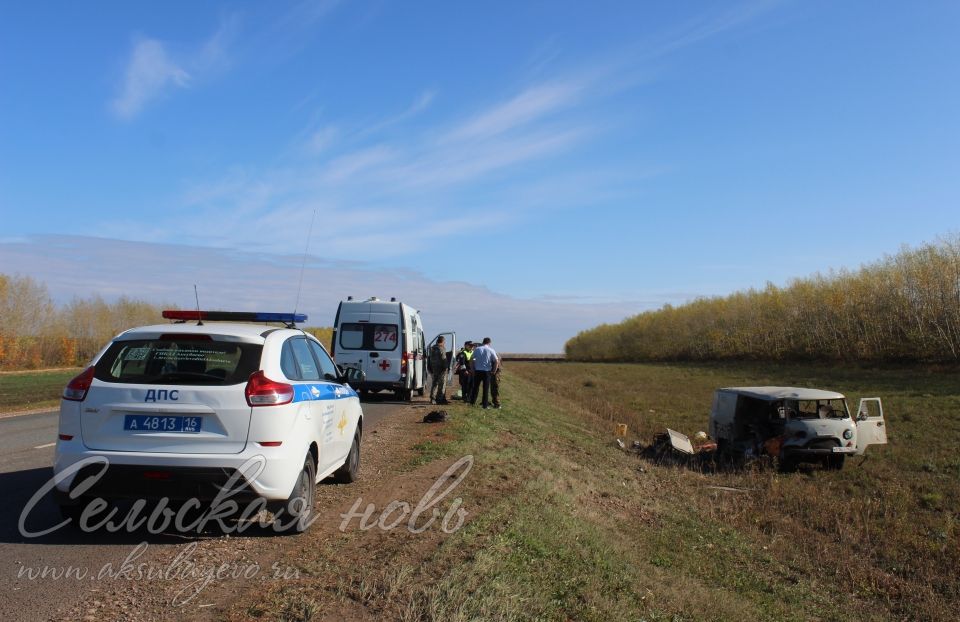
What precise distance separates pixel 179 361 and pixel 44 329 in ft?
203

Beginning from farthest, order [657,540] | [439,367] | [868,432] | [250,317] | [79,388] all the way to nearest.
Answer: [439,367] < [868,432] < [657,540] < [250,317] < [79,388]

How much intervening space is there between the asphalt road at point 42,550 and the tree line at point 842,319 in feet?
182

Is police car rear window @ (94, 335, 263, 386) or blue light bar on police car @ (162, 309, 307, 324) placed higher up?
blue light bar on police car @ (162, 309, 307, 324)

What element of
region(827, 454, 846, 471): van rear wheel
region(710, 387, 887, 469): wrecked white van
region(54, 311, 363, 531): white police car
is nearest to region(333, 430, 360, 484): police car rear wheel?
region(54, 311, 363, 531): white police car

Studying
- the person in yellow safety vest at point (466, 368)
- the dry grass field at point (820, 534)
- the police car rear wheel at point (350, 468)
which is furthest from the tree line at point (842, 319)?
the police car rear wheel at point (350, 468)

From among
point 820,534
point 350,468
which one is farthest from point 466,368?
point 350,468

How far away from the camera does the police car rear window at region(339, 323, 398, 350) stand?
20.0 m

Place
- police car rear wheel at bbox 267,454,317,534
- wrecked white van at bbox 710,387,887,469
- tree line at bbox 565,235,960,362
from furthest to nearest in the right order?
tree line at bbox 565,235,960,362
wrecked white van at bbox 710,387,887,469
police car rear wheel at bbox 267,454,317,534

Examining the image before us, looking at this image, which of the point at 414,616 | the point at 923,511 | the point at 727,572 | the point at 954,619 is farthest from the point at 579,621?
the point at 923,511

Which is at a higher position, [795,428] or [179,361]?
[179,361]

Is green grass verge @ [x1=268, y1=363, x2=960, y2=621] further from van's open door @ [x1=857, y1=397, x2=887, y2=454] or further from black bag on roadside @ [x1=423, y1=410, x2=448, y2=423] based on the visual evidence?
van's open door @ [x1=857, y1=397, x2=887, y2=454]

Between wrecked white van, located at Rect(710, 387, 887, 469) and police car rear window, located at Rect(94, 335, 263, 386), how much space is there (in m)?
13.4

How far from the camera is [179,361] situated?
5.78 metres

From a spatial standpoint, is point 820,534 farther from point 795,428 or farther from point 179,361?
point 179,361
